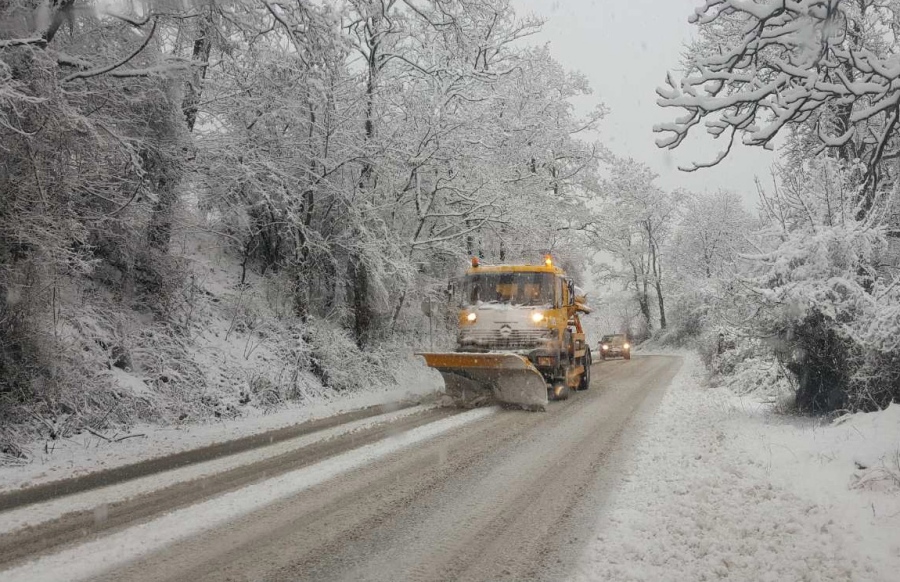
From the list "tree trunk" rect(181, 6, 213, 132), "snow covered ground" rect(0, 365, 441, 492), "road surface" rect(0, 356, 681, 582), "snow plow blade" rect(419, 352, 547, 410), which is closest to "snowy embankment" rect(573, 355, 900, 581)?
"road surface" rect(0, 356, 681, 582)

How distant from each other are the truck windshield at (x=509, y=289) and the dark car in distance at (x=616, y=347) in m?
22.1

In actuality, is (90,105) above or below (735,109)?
above

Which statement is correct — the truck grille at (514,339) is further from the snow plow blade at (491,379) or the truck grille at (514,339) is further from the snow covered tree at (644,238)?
the snow covered tree at (644,238)

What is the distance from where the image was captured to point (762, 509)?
495cm

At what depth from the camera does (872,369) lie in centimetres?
736

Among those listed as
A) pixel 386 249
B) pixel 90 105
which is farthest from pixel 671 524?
pixel 386 249

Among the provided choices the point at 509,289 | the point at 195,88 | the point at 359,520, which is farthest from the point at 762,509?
the point at 195,88

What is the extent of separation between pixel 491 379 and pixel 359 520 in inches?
286

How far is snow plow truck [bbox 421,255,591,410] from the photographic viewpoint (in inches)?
452

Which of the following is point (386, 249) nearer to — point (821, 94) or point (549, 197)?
point (549, 197)

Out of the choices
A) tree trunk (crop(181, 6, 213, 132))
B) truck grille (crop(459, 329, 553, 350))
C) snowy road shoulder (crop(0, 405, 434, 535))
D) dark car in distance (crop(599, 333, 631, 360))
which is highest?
tree trunk (crop(181, 6, 213, 132))

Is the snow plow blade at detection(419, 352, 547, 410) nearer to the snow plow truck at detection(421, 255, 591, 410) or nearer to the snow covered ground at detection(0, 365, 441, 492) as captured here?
the snow plow truck at detection(421, 255, 591, 410)

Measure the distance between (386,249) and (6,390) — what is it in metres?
9.30

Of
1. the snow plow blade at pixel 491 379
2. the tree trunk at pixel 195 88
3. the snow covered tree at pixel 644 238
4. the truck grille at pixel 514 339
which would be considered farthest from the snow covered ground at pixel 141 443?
the snow covered tree at pixel 644 238
